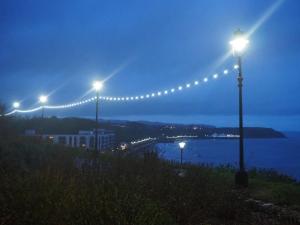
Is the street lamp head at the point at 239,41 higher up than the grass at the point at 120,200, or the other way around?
the street lamp head at the point at 239,41

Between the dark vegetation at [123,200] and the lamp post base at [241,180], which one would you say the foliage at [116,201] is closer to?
the dark vegetation at [123,200]

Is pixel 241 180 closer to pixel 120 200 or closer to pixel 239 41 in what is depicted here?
pixel 239 41

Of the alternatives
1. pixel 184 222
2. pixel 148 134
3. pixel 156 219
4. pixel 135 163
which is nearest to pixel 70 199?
pixel 156 219

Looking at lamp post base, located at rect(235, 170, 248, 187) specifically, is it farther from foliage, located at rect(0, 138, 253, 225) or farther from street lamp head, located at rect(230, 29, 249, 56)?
street lamp head, located at rect(230, 29, 249, 56)

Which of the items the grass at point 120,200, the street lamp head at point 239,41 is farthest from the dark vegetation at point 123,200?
the street lamp head at point 239,41

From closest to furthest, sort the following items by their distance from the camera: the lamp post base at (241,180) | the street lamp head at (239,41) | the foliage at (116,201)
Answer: the foliage at (116,201) < the lamp post base at (241,180) < the street lamp head at (239,41)

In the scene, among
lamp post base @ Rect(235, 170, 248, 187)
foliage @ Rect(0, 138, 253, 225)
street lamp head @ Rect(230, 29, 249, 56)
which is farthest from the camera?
street lamp head @ Rect(230, 29, 249, 56)

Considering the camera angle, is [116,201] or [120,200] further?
[116,201]

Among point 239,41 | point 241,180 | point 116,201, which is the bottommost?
point 241,180

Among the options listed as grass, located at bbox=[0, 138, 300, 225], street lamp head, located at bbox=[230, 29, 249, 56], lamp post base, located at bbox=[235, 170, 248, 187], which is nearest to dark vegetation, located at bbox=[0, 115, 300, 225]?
grass, located at bbox=[0, 138, 300, 225]

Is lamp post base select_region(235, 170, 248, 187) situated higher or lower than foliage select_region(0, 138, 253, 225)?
lower

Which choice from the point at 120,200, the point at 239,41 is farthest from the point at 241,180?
the point at 120,200

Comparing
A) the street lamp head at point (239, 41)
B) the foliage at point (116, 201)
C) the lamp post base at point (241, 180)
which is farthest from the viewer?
the street lamp head at point (239, 41)

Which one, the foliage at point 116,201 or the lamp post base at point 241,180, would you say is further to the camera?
the lamp post base at point 241,180
